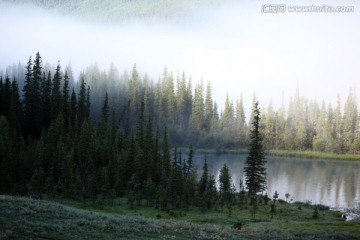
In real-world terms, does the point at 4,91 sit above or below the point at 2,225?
above

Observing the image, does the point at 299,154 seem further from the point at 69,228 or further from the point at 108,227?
the point at 69,228

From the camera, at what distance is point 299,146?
184 meters

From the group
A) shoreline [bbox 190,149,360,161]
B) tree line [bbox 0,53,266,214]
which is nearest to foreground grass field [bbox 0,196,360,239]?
tree line [bbox 0,53,266,214]

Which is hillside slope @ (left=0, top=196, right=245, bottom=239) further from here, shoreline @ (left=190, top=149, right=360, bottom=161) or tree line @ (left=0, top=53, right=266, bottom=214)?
shoreline @ (left=190, top=149, right=360, bottom=161)

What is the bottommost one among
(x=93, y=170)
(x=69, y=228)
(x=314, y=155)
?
(x=69, y=228)

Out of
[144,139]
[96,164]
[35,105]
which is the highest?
[35,105]

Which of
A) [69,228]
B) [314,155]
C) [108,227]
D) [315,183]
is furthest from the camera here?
[314,155]

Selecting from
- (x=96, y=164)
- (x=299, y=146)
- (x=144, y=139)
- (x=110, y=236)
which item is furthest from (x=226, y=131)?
(x=110, y=236)

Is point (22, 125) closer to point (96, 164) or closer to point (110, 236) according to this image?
point (96, 164)

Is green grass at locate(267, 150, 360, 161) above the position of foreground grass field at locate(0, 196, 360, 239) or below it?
above

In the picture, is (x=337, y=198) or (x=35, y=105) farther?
(x=35, y=105)

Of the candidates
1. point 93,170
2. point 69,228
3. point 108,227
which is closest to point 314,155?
point 93,170

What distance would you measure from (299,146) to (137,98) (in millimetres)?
77540

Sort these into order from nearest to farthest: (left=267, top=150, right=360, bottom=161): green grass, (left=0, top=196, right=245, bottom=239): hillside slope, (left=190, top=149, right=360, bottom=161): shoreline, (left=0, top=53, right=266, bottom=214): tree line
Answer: (left=0, top=196, right=245, bottom=239): hillside slope < (left=0, top=53, right=266, bottom=214): tree line < (left=267, top=150, right=360, bottom=161): green grass < (left=190, top=149, right=360, bottom=161): shoreline
